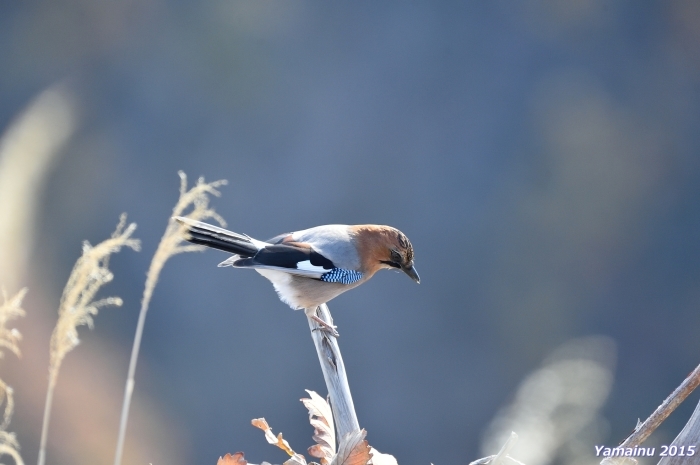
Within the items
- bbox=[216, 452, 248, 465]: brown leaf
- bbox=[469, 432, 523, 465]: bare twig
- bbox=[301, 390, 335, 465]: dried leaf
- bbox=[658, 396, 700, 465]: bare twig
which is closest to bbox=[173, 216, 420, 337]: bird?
bbox=[301, 390, 335, 465]: dried leaf

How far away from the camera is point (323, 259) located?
10.3 ft

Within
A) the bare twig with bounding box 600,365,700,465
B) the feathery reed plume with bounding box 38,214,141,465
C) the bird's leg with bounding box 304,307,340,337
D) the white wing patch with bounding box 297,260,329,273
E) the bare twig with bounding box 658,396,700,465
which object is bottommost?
the bare twig with bounding box 658,396,700,465

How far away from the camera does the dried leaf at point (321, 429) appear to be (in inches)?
62.2

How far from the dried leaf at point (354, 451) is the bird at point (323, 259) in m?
1.44

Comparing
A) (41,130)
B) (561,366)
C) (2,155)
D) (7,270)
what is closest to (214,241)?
(7,270)

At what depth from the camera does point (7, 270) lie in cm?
312

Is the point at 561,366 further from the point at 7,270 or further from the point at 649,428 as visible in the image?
the point at 7,270

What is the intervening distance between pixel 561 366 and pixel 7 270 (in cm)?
252

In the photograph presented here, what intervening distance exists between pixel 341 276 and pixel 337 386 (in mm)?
960

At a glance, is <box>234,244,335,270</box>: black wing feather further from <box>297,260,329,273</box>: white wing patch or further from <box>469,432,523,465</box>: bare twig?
<box>469,432,523,465</box>: bare twig

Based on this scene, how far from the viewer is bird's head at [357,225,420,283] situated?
126 inches

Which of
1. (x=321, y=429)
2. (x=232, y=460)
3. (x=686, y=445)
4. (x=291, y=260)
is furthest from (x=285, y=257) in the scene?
(x=686, y=445)

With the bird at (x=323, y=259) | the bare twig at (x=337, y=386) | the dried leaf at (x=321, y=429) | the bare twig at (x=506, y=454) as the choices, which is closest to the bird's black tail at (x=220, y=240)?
the bird at (x=323, y=259)

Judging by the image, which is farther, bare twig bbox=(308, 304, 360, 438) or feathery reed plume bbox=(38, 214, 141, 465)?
bare twig bbox=(308, 304, 360, 438)
